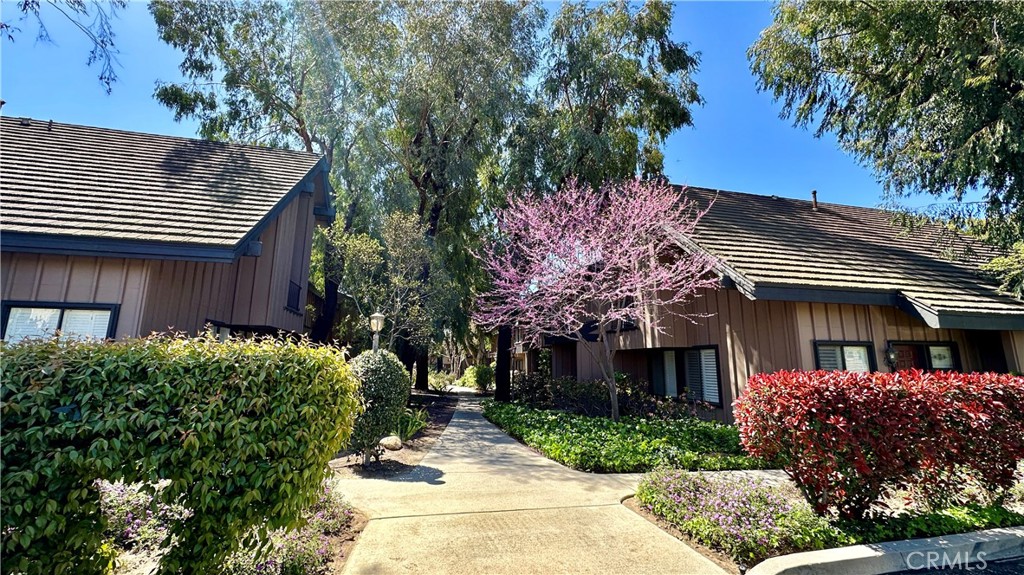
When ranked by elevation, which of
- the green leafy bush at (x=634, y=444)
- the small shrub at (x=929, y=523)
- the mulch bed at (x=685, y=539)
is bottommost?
the mulch bed at (x=685, y=539)

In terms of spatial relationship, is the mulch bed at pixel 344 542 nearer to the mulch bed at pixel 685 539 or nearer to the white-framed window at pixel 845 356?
the mulch bed at pixel 685 539

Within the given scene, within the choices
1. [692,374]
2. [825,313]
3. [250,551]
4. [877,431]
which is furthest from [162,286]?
[825,313]

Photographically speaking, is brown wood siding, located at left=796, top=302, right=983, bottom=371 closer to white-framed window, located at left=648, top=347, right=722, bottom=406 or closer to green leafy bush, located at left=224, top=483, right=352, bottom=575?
white-framed window, located at left=648, top=347, right=722, bottom=406

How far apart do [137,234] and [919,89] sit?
50.4 ft

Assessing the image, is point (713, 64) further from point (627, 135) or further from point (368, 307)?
point (368, 307)

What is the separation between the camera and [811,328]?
8.71 m

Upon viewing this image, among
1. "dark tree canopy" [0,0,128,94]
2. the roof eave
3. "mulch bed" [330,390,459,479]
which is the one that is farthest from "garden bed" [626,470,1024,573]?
"dark tree canopy" [0,0,128,94]

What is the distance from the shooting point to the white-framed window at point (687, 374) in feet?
32.9

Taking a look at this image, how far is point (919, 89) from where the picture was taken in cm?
970

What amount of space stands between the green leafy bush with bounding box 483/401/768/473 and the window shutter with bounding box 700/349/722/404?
88 centimetres

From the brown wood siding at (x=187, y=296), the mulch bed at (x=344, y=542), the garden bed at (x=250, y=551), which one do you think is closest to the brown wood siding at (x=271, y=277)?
the brown wood siding at (x=187, y=296)

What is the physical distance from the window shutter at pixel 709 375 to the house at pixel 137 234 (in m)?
9.56

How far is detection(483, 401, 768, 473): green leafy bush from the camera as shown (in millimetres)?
6613

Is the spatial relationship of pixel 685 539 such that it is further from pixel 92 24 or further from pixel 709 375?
pixel 92 24
